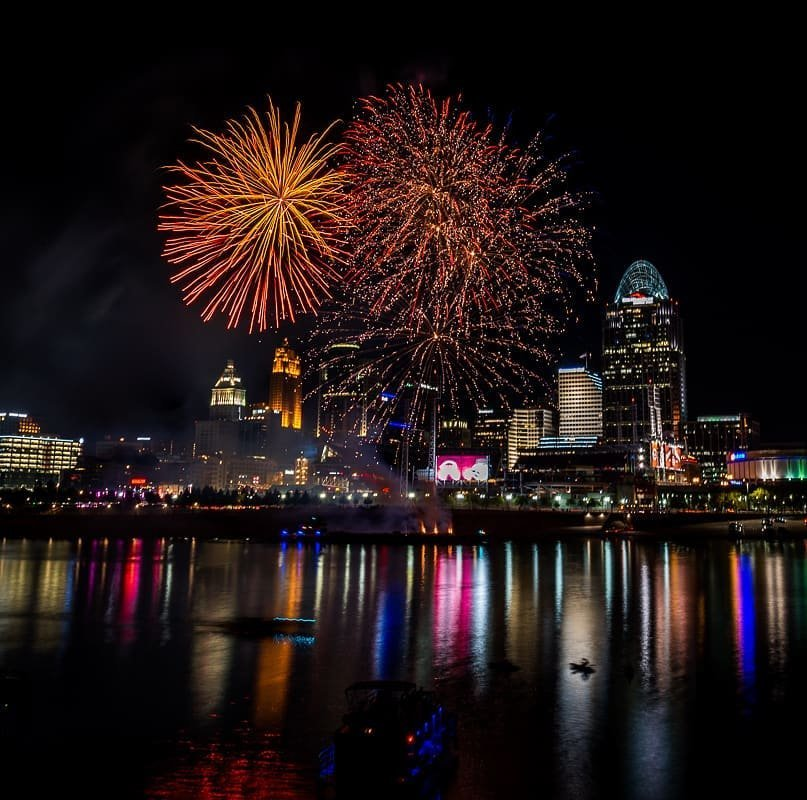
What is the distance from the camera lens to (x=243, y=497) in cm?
11281

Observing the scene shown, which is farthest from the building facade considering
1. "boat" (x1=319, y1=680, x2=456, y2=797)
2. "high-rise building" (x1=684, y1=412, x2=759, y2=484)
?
"boat" (x1=319, y1=680, x2=456, y2=797)

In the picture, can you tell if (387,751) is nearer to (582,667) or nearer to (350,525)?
(582,667)

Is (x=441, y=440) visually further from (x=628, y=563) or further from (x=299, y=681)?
(x=299, y=681)

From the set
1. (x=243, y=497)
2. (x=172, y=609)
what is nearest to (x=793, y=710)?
(x=172, y=609)

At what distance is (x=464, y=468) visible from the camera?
343ft

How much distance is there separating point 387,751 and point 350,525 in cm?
6227

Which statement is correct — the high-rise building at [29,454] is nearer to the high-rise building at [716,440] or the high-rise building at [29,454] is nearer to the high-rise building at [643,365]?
the high-rise building at [643,365]

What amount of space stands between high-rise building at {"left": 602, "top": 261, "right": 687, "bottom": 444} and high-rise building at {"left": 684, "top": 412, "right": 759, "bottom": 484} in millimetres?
7527

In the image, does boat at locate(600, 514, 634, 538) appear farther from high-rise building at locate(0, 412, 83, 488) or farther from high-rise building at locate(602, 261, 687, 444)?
high-rise building at locate(0, 412, 83, 488)

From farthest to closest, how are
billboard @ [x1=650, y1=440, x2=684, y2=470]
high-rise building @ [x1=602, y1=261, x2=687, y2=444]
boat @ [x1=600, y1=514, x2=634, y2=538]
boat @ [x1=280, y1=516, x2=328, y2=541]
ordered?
high-rise building @ [x1=602, y1=261, x2=687, y2=444], billboard @ [x1=650, y1=440, x2=684, y2=470], boat @ [x1=600, y1=514, x2=634, y2=538], boat @ [x1=280, y1=516, x2=328, y2=541]

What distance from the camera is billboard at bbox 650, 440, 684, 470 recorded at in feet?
518

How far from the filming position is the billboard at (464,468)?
104562 millimetres

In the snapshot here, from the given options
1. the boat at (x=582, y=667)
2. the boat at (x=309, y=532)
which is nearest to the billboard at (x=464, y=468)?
the boat at (x=309, y=532)

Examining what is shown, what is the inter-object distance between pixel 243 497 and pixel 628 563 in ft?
258
